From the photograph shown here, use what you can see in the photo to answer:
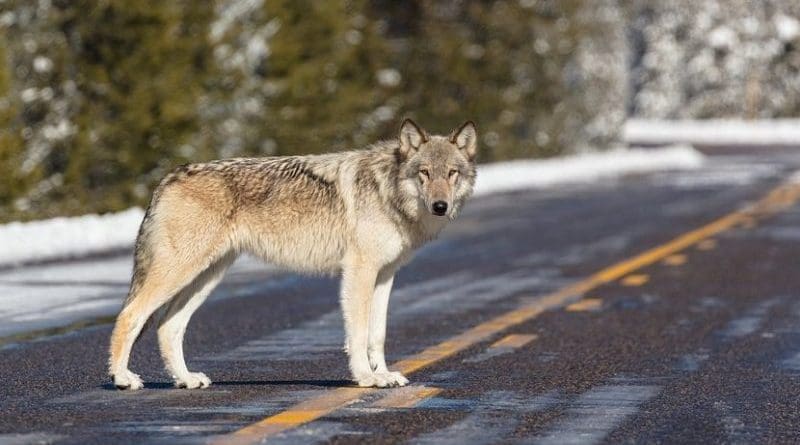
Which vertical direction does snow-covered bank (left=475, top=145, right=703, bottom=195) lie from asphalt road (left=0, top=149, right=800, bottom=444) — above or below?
below

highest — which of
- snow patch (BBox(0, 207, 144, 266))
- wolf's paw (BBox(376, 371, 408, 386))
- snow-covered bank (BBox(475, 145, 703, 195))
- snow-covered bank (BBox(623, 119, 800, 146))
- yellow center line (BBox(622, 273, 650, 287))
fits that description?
wolf's paw (BBox(376, 371, 408, 386))

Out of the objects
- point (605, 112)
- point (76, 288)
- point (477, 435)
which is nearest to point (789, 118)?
point (605, 112)

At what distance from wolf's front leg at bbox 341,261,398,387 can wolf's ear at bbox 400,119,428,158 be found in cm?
69

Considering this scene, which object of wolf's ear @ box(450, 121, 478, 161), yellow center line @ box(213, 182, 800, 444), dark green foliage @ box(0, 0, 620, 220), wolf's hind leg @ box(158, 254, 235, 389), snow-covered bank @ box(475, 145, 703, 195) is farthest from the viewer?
snow-covered bank @ box(475, 145, 703, 195)

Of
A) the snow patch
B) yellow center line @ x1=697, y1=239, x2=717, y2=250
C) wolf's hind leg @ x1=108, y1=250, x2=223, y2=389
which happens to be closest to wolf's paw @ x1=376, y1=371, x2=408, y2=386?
wolf's hind leg @ x1=108, y1=250, x2=223, y2=389

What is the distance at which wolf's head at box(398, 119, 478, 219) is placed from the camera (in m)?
9.80

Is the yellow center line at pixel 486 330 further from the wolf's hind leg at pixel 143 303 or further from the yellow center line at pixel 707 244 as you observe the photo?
the wolf's hind leg at pixel 143 303

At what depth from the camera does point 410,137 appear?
999 cm

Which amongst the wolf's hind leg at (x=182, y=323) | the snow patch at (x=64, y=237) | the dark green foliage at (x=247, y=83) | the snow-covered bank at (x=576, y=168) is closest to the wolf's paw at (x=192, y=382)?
the wolf's hind leg at (x=182, y=323)

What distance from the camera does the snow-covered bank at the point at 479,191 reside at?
1970cm

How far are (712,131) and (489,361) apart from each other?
299 ft

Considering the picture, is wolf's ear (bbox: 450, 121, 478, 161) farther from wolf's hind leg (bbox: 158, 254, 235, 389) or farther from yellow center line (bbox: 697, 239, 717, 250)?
yellow center line (bbox: 697, 239, 717, 250)

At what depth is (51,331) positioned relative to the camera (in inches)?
500

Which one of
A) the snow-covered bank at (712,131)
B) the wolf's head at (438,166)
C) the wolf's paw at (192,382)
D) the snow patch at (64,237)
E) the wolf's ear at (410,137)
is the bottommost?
the snow-covered bank at (712,131)
